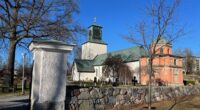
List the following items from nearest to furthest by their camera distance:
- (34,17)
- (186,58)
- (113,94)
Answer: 1. (113,94)
2. (34,17)
3. (186,58)

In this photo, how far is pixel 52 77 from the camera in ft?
23.4

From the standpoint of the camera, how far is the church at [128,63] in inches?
2256

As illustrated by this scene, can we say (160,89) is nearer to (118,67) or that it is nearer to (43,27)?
(43,27)

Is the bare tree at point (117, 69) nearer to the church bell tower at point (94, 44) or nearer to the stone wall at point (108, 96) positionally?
the church bell tower at point (94, 44)

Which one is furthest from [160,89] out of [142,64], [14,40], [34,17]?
[142,64]

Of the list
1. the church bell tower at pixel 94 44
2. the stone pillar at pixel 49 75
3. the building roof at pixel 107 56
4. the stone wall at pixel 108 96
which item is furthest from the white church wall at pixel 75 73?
the stone pillar at pixel 49 75

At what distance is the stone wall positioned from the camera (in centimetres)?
782

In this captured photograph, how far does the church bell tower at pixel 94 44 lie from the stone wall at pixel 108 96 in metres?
69.1

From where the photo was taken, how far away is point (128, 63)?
6456 cm

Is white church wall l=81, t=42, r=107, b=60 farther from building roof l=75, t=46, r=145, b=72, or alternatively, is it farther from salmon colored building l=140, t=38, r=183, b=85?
salmon colored building l=140, t=38, r=183, b=85

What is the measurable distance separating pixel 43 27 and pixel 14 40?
3099mm

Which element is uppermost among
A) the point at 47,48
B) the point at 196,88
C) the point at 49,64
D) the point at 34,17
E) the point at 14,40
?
the point at 34,17

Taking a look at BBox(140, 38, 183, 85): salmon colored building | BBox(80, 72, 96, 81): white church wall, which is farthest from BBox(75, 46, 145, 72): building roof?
BBox(140, 38, 183, 85): salmon colored building

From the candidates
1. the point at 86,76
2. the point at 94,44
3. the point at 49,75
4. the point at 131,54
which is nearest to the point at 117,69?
the point at 131,54
